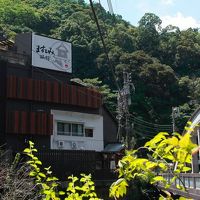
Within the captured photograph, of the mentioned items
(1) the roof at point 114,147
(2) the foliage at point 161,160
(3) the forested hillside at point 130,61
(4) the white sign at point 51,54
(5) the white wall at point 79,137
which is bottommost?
(2) the foliage at point 161,160

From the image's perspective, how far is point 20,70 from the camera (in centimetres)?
3391

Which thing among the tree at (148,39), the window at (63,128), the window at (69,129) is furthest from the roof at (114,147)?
the tree at (148,39)

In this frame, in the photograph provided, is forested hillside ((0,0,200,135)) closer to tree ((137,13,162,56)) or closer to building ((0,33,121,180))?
tree ((137,13,162,56))

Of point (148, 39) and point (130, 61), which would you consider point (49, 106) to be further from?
point (148, 39)

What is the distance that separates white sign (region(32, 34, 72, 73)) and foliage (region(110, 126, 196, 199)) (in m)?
32.3

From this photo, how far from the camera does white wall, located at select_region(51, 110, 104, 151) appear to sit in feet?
117

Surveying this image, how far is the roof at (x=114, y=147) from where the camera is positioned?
3961cm

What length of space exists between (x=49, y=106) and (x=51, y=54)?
443cm

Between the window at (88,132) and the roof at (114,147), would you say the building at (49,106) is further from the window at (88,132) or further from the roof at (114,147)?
the roof at (114,147)

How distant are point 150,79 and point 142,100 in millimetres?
3762

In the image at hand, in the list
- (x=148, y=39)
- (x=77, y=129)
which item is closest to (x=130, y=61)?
(x=148, y=39)

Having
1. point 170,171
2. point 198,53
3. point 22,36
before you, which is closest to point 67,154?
point 22,36

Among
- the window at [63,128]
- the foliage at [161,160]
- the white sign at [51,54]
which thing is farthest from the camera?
the window at [63,128]

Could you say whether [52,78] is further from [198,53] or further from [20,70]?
[198,53]
